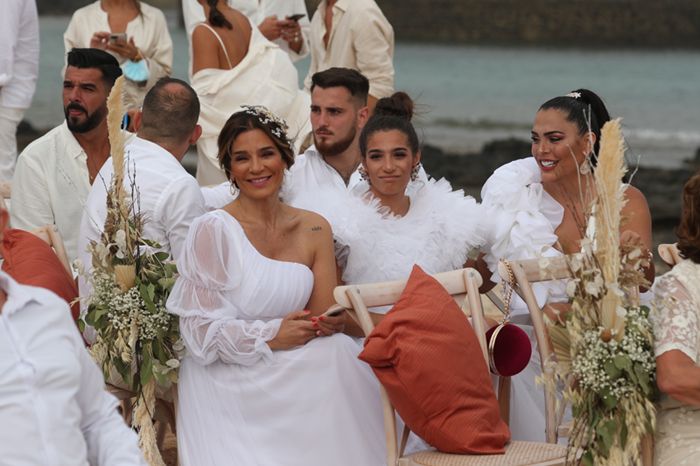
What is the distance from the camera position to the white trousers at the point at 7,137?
8672 millimetres

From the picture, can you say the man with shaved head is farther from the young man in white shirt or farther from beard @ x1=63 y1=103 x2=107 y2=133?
beard @ x1=63 y1=103 x2=107 y2=133

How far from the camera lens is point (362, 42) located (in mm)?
8867

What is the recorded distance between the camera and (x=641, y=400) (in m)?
4.43

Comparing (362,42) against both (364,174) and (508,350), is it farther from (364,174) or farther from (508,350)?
(508,350)

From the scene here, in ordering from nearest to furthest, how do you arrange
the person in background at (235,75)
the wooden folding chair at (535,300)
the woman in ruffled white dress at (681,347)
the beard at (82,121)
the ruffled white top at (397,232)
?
the woman in ruffled white dress at (681,347), the wooden folding chair at (535,300), the ruffled white top at (397,232), the beard at (82,121), the person in background at (235,75)

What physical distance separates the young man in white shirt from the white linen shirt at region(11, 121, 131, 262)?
103 cm

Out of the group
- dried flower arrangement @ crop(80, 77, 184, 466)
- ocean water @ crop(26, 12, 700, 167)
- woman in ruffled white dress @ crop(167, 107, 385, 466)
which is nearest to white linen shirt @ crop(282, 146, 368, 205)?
woman in ruffled white dress @ crop(167, 107, 385, 466)

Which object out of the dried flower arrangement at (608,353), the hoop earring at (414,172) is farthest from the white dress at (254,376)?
the dried flower arrangement at (608,353)

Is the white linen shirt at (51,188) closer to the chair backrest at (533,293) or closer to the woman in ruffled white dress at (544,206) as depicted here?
the woman in ruffled white dress at (544,206)

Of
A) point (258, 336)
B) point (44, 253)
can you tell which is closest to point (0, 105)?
point (44, 253)

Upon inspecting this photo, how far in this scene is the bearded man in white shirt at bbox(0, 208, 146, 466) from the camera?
3250 mm

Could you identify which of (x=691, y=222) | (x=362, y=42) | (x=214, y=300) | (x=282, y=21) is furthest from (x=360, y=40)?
(x=691, y=222)

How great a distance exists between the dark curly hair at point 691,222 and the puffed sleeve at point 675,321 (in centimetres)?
10

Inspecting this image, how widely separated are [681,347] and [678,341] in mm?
20
